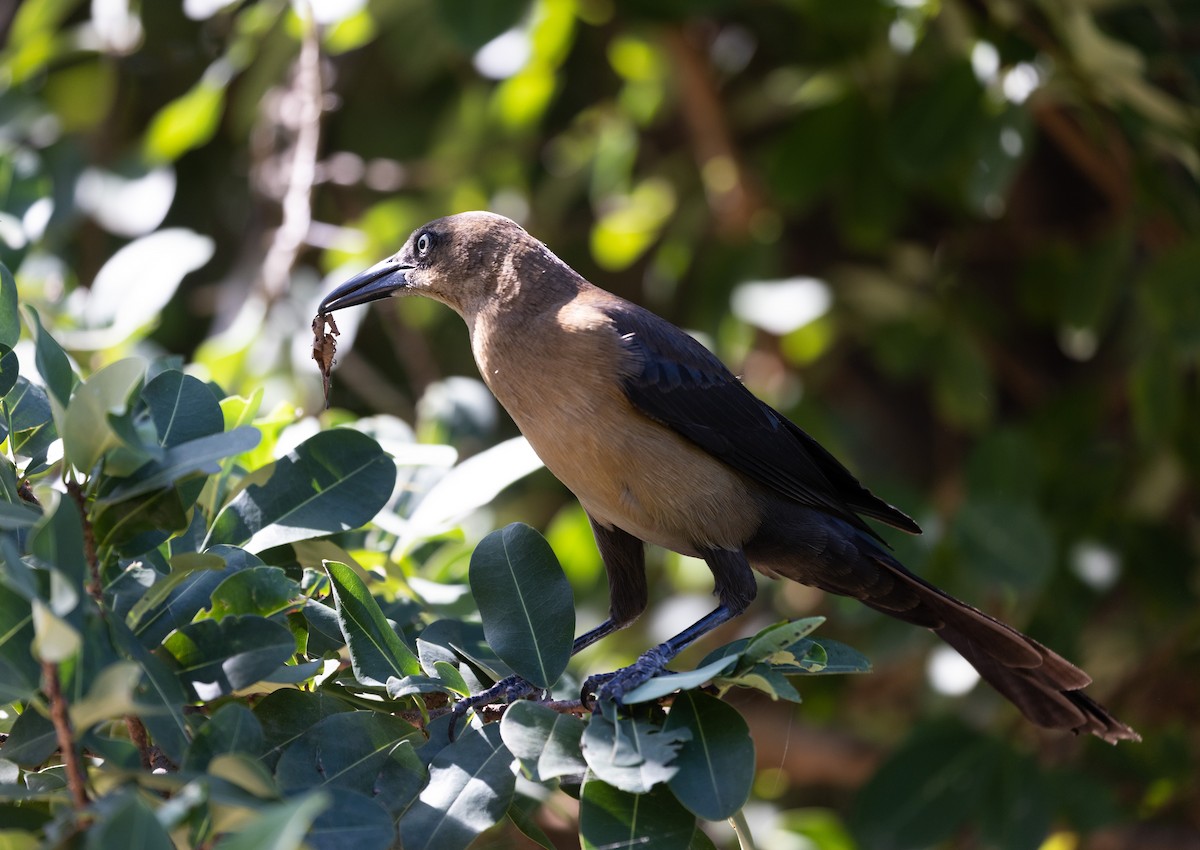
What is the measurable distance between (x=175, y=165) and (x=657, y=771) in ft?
14.7

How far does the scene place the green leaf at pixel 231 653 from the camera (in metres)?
1.70

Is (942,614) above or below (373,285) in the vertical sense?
below

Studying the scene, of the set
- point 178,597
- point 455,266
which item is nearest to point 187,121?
point 455,266

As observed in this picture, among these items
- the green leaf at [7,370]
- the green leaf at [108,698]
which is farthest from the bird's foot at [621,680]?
the green leaf at [7,370]

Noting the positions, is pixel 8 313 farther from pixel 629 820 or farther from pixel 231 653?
pixel 629 820

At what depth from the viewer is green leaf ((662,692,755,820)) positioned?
1678 mm

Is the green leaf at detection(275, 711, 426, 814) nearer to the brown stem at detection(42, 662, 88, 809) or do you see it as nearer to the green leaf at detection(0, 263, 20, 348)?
the brown stem at detection(42, 662, 88, 809)

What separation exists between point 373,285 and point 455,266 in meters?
0.25

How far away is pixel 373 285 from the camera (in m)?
3.21

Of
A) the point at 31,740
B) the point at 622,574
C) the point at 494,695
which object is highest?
the point at 31,740

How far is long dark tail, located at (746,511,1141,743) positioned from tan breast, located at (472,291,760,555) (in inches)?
6.0

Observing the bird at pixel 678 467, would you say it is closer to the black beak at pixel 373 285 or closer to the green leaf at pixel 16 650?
the black beak at pixel 373 285

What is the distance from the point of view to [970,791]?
3.68 m

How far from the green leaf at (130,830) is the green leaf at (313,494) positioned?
0.85 m
